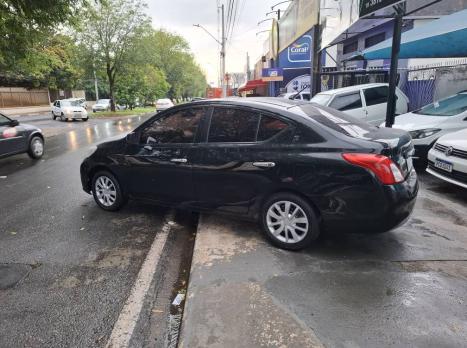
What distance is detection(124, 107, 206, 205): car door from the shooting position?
453 cm

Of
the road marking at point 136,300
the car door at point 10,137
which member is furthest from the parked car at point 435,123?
the car door at point 10,137

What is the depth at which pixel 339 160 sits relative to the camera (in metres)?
3.57

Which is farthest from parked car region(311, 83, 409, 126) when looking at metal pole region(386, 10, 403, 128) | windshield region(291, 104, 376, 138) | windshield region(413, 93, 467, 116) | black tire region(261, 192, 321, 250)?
black tire region(261, 192, 321, 250)

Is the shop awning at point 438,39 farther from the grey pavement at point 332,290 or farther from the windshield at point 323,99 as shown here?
the grey pavement at point 332,290

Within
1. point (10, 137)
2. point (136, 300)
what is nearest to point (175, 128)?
point (136, 300)

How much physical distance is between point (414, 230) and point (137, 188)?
11.8ft

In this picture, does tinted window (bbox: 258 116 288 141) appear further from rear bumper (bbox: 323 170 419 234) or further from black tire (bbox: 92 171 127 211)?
black tire (bbox: 92 171 127 211)

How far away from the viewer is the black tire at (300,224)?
12.4 feet

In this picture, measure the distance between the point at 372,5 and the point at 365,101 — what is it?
9.51 feet

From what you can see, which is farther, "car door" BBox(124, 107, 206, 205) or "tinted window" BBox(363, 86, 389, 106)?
"tinted window" BBox(363, 86, 389, 106)

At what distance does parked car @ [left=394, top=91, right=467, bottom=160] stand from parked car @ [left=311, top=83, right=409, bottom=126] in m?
2.24

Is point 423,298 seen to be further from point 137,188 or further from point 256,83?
point 256,83

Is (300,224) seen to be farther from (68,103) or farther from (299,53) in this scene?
(68,103)

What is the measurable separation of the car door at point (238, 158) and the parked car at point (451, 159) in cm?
329
